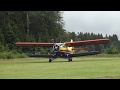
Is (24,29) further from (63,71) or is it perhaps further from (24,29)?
(63,71)

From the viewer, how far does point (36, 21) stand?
108ft

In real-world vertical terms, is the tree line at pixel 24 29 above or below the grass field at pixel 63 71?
above

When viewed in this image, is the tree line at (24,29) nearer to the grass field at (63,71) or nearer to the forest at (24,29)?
the forest at (24,29)

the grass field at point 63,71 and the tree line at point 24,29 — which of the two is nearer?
the grass field at point 63,71

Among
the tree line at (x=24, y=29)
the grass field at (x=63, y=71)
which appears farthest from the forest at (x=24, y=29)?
the grass field at (x=63, y=71)

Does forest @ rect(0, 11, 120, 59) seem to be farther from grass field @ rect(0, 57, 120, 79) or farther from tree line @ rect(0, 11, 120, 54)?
grass field @ rect(0, 57, 120, 79)

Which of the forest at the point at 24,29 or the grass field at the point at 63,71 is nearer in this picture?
the grass field at the point at 63,71

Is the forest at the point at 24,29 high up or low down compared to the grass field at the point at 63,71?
up

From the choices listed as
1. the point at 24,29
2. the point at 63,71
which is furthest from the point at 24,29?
the point at 63,71

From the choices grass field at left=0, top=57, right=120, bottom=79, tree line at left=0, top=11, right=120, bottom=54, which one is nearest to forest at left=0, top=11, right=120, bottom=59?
tree line at left=0, top=11, right=120, bottom=54
